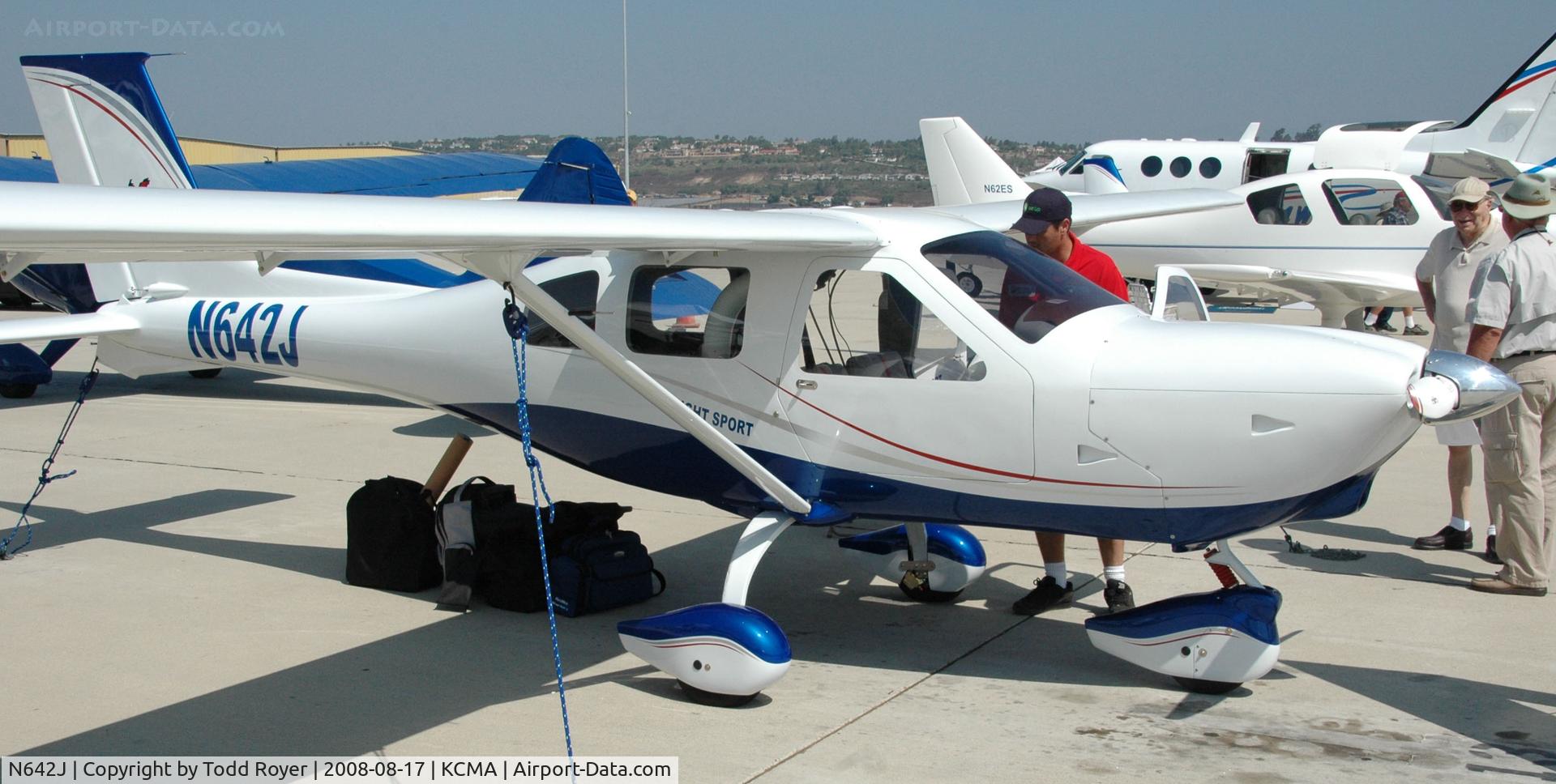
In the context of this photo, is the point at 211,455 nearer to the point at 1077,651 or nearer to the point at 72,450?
the point at 72,450

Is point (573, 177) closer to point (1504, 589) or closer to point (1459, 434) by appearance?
point (1459, 434)

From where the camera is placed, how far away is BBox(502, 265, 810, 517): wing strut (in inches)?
194

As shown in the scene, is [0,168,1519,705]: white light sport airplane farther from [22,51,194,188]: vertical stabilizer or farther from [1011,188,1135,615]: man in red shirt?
[22,51,194,188]: vertical stabilizer

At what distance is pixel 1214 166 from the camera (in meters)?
25.1

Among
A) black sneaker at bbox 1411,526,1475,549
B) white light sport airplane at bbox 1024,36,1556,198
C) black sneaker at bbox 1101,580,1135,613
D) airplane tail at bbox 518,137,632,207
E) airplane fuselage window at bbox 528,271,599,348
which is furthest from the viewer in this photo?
white light sport airplane at bbox 1024,36,1556,198

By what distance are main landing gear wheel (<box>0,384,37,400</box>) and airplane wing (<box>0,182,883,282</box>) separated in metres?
9.85

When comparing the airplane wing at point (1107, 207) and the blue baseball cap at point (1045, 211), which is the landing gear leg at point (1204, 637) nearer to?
the blue baseball cap at point (1045, 211)

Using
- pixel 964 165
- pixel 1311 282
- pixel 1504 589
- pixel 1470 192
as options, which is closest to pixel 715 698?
pixel 1504 589

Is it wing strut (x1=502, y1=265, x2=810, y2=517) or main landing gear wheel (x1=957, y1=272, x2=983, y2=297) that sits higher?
main landing gear wheel (x1=957, y1=272, x2=983, y2=297)

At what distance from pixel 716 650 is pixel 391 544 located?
91.2 inches

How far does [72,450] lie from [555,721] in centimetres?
713

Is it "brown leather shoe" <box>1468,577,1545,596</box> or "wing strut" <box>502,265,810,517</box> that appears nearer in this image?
"wing strut" <box>502,265,810,517</box>

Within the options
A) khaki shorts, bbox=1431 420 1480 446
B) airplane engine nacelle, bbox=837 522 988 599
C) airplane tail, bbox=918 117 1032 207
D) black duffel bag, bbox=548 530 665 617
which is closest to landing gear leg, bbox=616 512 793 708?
black duffel bag, bbox=548 530 665 617

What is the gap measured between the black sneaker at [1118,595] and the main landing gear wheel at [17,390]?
36.4 ft
